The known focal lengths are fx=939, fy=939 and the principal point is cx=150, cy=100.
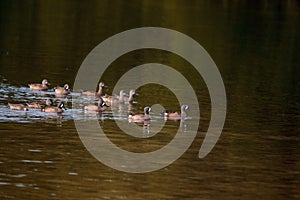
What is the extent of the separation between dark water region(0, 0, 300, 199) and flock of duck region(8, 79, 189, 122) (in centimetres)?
28

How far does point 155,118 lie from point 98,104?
6.50 feet

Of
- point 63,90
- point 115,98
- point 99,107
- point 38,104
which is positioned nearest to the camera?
point 38,104

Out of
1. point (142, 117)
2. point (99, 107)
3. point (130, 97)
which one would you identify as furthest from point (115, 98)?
point (142, 117)

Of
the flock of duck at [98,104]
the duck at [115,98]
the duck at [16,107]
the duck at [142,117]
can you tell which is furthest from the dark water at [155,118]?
the duck at [115,98]

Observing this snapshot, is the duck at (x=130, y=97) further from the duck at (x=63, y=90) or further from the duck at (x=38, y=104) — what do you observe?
the duck at (x=38, y=104)

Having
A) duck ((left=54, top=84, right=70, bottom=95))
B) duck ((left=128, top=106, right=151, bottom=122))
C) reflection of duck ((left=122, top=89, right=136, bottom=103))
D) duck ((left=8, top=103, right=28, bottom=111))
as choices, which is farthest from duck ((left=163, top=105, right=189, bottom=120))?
duck ((left=8, top=103, right=28, bottom=111))

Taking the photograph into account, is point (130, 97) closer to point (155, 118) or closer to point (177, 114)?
point (155, 118)

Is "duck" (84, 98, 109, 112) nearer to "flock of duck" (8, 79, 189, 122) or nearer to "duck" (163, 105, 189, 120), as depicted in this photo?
"flock of duck" (8, 79, 189, 122)

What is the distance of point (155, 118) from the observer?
2834 centimetres

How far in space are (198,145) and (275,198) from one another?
5.09 m

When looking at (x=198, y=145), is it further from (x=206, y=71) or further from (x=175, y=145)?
(x=206, y=71)

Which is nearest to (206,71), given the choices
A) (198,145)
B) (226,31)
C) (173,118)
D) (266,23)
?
(173,118)

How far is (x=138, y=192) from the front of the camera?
64.6ft

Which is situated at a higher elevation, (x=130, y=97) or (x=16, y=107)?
(x=130, y=97)
